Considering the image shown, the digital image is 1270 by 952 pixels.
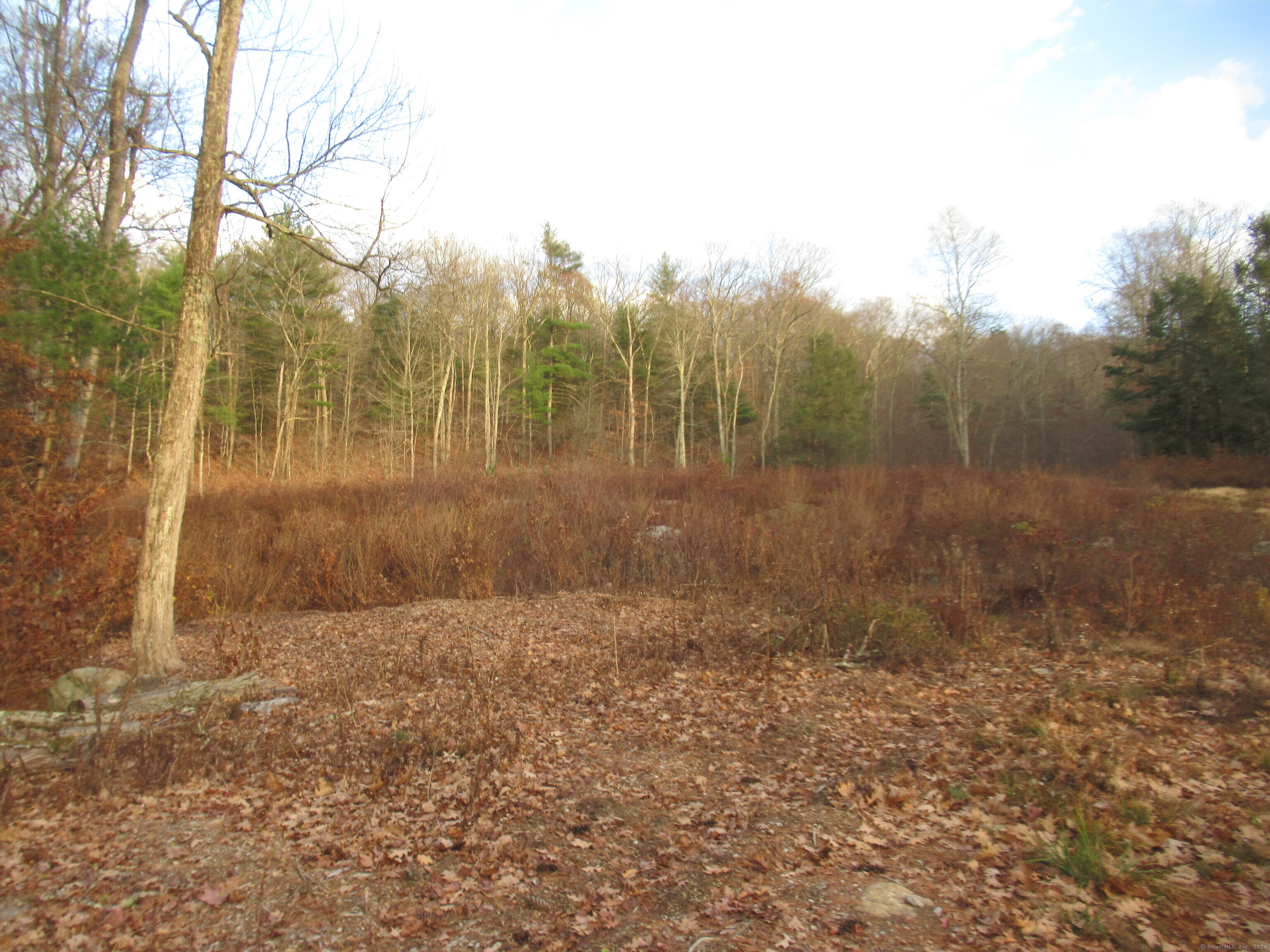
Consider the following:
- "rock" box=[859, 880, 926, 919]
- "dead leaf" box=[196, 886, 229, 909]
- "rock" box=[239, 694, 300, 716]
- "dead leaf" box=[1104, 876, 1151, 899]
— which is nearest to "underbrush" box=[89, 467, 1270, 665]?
"dead leaf" box=[1104, 876, 1151, 899]

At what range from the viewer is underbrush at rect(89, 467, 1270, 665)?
769cm

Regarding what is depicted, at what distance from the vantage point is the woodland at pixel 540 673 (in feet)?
10.7

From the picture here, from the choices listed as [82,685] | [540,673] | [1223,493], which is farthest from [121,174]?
[1223,493]

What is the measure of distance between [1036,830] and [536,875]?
2708mm

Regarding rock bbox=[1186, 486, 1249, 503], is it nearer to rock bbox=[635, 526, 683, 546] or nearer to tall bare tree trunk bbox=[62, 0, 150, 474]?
rock bbox=[635, 526, 683, 546]

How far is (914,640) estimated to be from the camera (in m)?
7.18

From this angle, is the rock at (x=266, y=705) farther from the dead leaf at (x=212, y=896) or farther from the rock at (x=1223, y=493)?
the rock at (x=1223, y=493)

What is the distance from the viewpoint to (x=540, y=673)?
23.1ft

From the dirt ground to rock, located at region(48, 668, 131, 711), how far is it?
1479 millimetres

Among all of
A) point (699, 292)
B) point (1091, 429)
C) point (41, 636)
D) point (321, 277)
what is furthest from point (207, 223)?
point (1091, 429)

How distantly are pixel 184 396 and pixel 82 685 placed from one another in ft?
9.09

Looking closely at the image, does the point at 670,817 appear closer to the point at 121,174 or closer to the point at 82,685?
the point at 82,685

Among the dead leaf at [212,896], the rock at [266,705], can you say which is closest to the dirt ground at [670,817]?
the dead leaf at [212,896]

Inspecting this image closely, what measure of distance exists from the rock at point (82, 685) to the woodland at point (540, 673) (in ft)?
0.55
